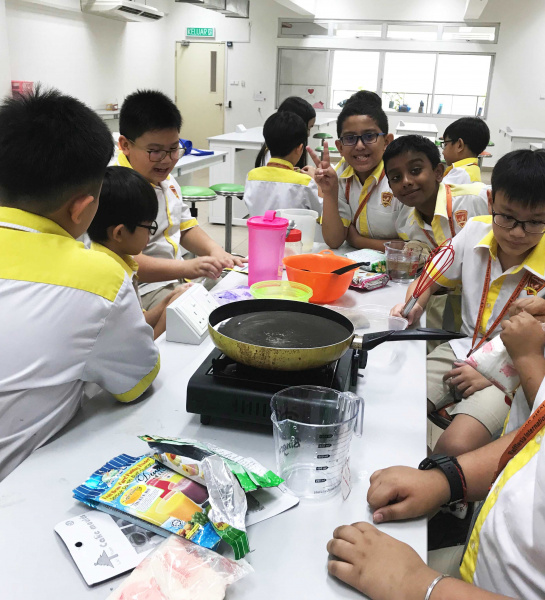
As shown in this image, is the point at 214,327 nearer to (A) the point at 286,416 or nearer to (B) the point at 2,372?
(A) the point at 286,416

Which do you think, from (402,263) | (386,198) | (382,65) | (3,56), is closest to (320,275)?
(402,263)

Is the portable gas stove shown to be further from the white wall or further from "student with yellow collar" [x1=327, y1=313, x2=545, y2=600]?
the white wall

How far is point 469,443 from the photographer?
141 cm

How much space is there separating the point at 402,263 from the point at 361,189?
596 millimetres

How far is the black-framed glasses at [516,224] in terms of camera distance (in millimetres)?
1481

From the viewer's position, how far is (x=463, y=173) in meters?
3.24

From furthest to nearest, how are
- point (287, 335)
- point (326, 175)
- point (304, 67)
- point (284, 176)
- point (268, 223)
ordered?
point (304, 67)
point (284, 176)
point (326, 175)
point (268, 223)
point (287, 335)

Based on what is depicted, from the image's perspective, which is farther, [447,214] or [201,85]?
[201,85]

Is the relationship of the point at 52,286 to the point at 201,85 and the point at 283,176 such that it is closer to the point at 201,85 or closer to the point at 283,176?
the point at 283,176

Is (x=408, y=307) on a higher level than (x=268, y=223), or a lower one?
lower

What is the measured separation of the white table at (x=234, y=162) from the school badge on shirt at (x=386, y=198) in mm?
2867

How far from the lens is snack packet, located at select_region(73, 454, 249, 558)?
2.22ft

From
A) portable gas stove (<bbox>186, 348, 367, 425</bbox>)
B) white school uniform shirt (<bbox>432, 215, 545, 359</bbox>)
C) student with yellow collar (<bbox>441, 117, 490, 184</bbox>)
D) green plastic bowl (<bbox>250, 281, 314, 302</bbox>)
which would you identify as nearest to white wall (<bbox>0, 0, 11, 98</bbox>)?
student with yellow collar (<bbox>441, 117, 490, 184</bbox>)

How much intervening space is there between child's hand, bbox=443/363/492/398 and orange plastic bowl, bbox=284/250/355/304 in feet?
1.32
